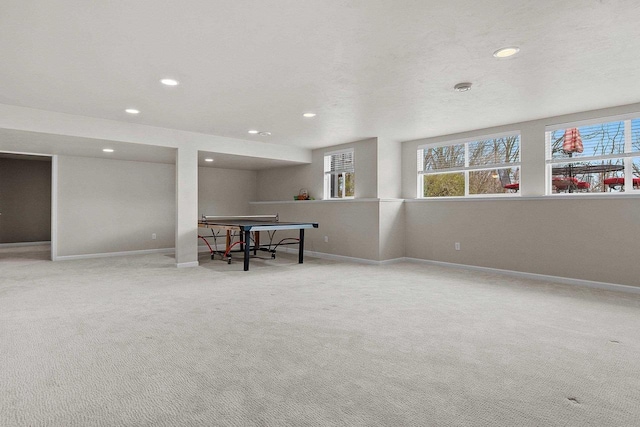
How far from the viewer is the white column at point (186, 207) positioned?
19.3 ft

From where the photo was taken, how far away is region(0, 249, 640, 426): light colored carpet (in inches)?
68.2

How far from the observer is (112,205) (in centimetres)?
738

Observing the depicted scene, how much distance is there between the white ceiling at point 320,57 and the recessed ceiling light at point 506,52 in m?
0.06

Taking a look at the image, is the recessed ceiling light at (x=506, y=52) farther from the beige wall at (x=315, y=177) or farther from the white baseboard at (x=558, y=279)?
the beige wall at (x=315, y=177)

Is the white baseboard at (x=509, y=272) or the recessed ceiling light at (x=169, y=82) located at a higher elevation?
the recessed ceiling light at (x=169, y=82)

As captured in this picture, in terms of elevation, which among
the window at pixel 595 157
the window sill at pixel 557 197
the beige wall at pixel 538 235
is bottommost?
the beige wall at pixel 538 235

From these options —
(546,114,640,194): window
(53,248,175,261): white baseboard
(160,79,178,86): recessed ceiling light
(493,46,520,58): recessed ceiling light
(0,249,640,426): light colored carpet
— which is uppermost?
(160,79,178,86): recessed ceiling light

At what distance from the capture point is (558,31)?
2553 millimetres

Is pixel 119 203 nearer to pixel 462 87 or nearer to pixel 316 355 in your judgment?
pixel 316 355

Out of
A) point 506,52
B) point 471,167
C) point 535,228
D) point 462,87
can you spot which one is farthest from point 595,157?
point 506,52

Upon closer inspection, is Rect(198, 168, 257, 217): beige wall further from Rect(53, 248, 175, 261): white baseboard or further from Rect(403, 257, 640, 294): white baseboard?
Rect(403, 257, 640, 294): white baseboard

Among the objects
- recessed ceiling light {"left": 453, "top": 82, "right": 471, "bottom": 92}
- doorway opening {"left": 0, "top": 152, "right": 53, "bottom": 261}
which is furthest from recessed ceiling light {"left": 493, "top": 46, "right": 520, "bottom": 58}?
doorway opening {"left": 0, "top": 152, "right": 53, "bottom": 261}

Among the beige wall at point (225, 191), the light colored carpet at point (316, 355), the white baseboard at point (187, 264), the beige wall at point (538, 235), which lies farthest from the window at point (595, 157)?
the beige wall at point (225, 191)

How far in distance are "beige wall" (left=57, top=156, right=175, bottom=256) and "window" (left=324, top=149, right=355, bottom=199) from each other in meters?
3.55
